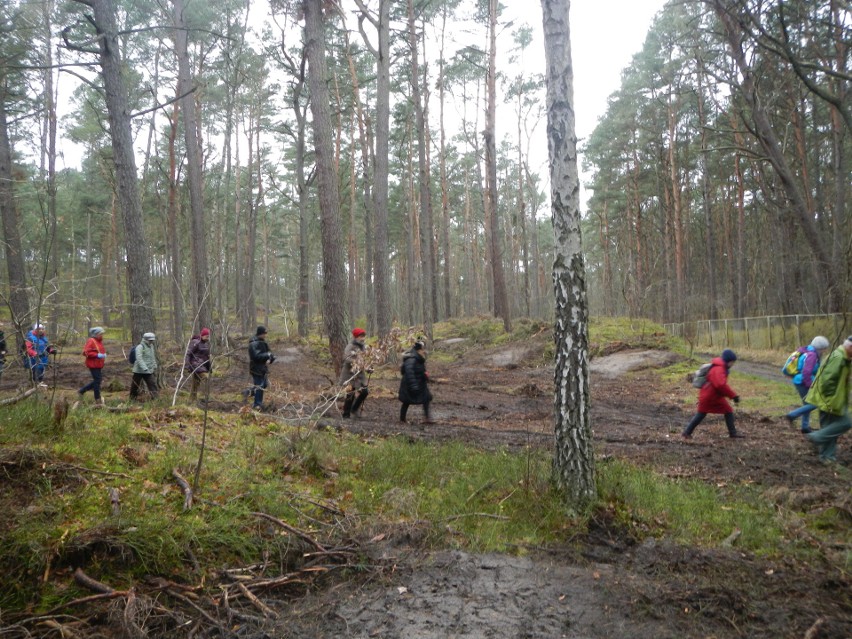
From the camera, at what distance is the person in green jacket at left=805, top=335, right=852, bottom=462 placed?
697 cm

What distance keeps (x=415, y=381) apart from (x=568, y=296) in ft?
18.1

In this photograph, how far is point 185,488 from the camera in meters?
4.56

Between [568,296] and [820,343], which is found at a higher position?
[568,296]

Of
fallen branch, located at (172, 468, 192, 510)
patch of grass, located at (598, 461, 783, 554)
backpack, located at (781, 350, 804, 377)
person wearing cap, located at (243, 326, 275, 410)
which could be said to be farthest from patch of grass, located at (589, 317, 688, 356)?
fallen branch, located at (172, 468, 192, 510)

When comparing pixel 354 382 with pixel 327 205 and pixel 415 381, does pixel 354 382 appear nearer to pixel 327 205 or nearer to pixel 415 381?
pixel 415 381

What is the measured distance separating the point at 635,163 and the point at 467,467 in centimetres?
3545

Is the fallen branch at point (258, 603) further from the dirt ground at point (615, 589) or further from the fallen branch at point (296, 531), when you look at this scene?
the fallen branch at point (296, 531)

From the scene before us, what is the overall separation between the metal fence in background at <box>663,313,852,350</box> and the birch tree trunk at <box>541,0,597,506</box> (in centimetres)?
1490

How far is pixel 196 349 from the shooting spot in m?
10.9

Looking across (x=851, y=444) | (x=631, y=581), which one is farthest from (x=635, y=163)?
(x=631, y=581)

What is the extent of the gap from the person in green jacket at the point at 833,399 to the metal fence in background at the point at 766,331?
34.5 ft

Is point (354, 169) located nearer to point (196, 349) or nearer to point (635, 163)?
point (635, 163)

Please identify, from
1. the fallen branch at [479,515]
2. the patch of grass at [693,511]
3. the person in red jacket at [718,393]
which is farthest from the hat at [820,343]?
the fallen branch at [479,515]

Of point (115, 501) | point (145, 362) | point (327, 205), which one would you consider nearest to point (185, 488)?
point (115, 501)
